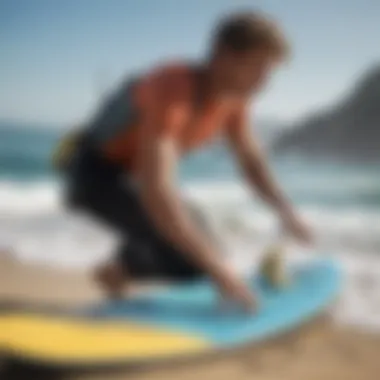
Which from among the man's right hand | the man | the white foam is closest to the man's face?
the man

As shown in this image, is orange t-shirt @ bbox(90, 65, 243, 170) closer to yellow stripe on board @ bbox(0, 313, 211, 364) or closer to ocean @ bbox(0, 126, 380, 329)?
ocean @ bbox(0, 126, 380, 329)

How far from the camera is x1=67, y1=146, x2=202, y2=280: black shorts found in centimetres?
144

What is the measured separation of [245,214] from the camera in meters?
1.46

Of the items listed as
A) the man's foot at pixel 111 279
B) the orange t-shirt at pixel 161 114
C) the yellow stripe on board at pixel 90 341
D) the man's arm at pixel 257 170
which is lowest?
the yellow stripe on board at pixel 90 341

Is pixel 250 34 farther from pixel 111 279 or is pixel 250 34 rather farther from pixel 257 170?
pixel 111 279

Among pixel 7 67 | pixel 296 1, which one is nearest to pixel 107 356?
pixel 7 67

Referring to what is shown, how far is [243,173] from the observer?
57.8 inches

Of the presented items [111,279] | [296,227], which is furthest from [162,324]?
[296,227]

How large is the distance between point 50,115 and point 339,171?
0.44m

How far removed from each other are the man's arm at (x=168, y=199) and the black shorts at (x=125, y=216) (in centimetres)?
1

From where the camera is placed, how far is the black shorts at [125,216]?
144 cm

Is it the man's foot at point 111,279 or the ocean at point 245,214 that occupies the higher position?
the ocean at point 245,214

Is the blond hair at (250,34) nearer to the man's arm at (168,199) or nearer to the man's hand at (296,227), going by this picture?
the man's arm at (168,199)

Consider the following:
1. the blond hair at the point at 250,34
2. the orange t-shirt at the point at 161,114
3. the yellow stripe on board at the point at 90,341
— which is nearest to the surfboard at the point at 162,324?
the yellow stripe on board at the point at 90,341
